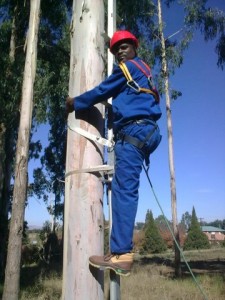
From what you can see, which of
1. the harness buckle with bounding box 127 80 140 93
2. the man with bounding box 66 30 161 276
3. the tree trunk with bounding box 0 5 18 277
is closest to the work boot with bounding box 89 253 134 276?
the man with bounding box 66 30 161 276

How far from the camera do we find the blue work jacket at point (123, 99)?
2365 millimetres

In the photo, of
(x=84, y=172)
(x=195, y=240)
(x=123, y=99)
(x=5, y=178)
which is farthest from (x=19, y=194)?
(x=195, y=240)

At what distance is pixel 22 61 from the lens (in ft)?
45.4

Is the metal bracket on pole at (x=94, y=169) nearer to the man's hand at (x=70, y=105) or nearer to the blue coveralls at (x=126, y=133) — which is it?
the blue coveralls at (x=126, y=133)

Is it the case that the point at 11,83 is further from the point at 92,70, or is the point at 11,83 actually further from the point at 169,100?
the point at 92,70

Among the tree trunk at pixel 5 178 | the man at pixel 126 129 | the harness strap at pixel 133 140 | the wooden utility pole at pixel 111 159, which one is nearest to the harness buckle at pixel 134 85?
the man at pixel 126 129

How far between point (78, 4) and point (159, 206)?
1515 millimetres

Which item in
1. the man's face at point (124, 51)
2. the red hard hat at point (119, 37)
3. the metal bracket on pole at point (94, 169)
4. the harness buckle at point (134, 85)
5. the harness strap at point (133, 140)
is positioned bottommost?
the metal bracket on pole at point (94, 169)

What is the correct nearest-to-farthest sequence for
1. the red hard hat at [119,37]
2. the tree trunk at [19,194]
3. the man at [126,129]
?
the man at [126,129]
the red hard hat at [119,37]
the tree trunk at [19,194]

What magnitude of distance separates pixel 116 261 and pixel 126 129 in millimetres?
814

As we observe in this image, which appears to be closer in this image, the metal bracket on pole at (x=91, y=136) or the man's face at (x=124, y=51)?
the metal bracket on pole at (x=91, y=136)

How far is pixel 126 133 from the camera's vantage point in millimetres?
2416

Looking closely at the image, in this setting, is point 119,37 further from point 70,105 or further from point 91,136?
point 91,136

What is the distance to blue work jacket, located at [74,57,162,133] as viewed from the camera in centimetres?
237
